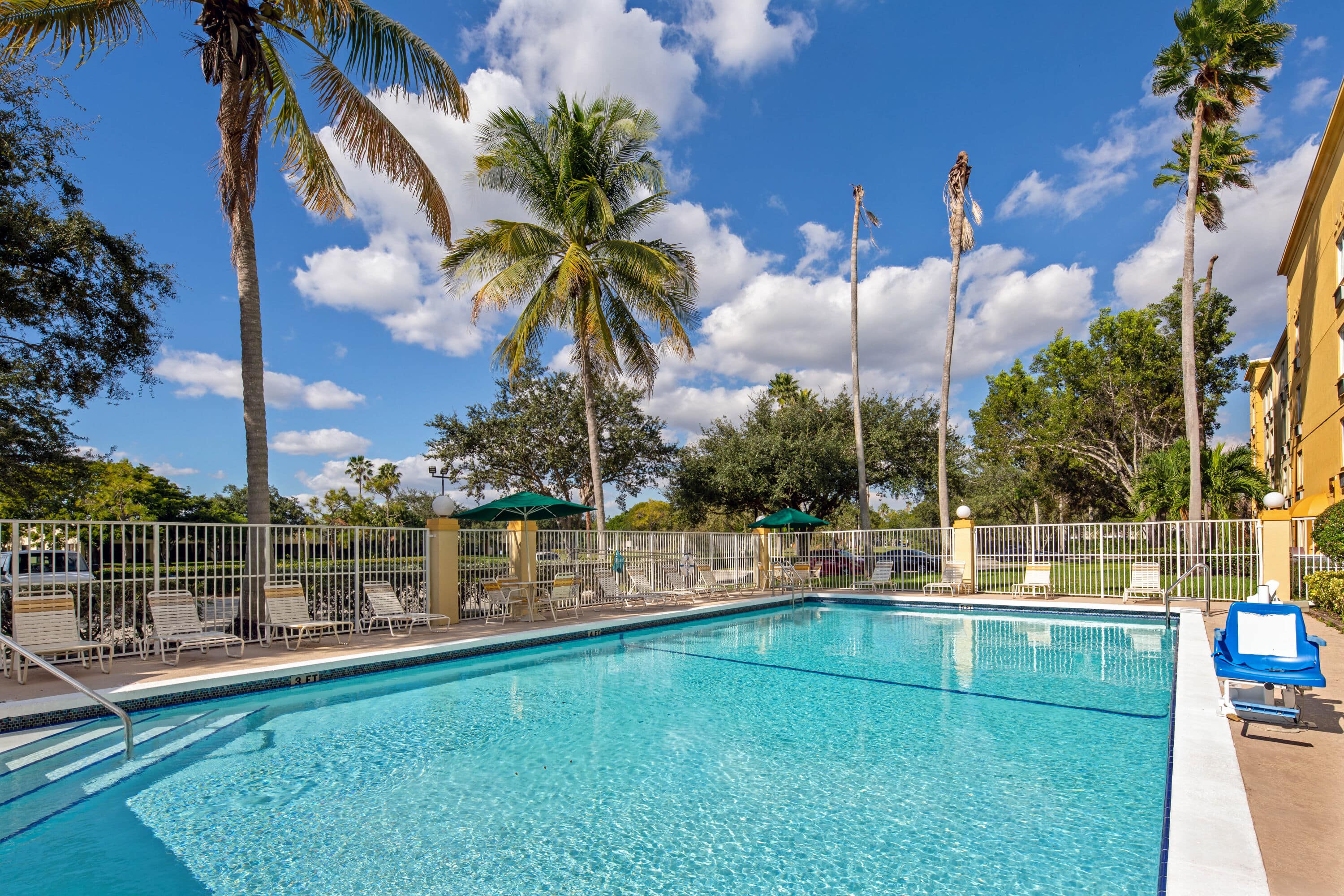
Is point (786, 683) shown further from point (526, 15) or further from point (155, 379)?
point (155, 379)

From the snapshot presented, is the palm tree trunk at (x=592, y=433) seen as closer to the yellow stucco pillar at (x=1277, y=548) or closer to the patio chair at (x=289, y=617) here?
the patio chair at (x=289, y=617)

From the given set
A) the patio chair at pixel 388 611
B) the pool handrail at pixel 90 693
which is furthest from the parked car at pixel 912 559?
the pool handrail at pixel 90 693

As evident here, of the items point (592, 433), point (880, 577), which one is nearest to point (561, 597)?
point (592, 433)

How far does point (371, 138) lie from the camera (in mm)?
11352

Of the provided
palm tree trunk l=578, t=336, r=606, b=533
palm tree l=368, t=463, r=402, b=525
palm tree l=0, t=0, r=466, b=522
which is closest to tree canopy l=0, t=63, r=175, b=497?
palm tree l=0, t=0, r=466, b=522

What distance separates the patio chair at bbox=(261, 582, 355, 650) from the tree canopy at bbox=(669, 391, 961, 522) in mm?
15373

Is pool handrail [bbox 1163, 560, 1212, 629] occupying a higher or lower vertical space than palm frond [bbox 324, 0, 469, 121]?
lower

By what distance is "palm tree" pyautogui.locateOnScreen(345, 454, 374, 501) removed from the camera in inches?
2308

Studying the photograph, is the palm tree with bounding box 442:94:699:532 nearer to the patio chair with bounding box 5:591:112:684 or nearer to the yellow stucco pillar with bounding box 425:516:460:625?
the yellow stucco pillar with bounding box 425:516:460:625

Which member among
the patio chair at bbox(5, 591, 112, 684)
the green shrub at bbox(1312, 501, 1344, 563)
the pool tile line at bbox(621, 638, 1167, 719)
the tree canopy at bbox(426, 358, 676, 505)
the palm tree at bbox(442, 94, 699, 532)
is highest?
the palm tree at bbox(442, 94, 699, 532)

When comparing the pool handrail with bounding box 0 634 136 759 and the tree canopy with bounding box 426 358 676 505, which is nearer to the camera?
the pool handrail with bounding box 0 634 136 759

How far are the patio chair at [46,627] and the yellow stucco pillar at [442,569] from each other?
16.3 ft

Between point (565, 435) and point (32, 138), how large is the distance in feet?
54.1

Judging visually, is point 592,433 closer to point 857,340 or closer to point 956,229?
point 857,340
